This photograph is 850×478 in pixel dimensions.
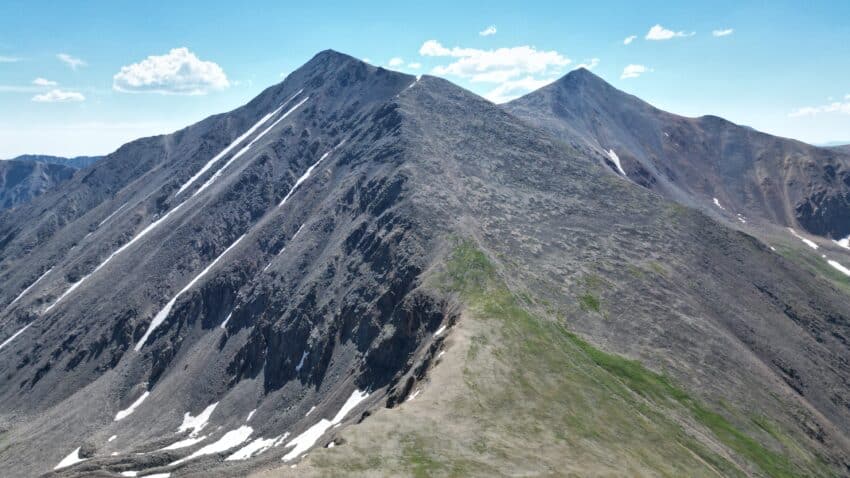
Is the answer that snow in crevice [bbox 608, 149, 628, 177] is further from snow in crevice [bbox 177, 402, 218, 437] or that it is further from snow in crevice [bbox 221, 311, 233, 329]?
snow in crevice [bbox 177, 402, 218, 437]

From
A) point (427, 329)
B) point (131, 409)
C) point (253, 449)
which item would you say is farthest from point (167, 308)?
point (427, 329)

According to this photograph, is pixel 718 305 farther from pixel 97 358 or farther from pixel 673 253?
pixel 97 358

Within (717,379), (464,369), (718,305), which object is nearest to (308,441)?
(464,369)

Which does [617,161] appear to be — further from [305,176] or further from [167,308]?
[167,308]

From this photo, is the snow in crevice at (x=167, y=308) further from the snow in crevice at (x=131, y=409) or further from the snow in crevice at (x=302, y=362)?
the snow in crevice at (x=302, y=362)

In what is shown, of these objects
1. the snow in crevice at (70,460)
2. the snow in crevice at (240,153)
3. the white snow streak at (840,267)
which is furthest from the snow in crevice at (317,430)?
the white snow streak at (840,267)
